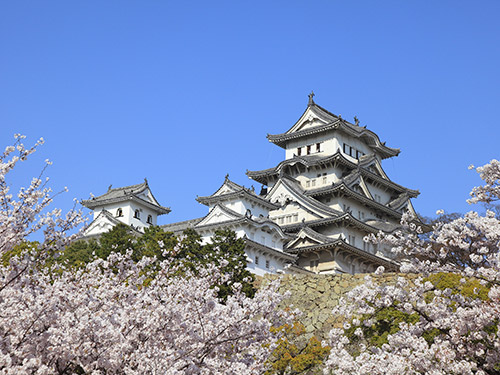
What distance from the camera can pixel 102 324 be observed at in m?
8.80

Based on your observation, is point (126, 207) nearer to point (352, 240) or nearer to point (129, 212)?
point (129, 212)

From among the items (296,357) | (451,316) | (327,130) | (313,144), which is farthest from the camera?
(313,144)

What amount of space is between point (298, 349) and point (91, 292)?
13.4 m

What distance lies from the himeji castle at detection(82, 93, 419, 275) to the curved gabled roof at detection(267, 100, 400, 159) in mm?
90

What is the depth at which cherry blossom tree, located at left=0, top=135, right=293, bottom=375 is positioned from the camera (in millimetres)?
8742

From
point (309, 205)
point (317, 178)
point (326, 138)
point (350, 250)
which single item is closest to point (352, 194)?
point (309, 205)

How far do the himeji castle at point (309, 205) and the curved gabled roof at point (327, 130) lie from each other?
9 centimetres

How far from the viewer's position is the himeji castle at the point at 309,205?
40531mm

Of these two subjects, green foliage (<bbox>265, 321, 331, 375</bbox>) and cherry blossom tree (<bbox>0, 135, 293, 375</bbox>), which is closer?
cherry blossom tree (<bbox>0, 135, 293, 375</bbox>)

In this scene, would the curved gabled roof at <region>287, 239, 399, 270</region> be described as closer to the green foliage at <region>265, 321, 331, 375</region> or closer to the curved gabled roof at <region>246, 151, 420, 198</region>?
the curved gabled roof at <region>246, 151, 420, 198</region>

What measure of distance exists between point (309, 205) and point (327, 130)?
8696mm

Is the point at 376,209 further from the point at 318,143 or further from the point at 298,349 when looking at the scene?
the point at 298,349

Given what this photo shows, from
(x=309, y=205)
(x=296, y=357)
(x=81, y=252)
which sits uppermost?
(x=309, y=205)

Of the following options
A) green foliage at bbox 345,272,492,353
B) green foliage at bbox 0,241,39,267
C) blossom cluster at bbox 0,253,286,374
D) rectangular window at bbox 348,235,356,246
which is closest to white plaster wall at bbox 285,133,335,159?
rectangular window at bbox 348,235,356,246
